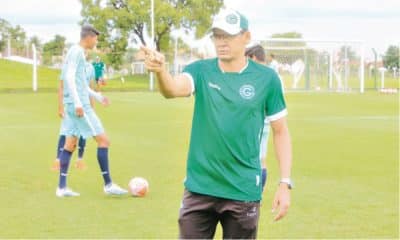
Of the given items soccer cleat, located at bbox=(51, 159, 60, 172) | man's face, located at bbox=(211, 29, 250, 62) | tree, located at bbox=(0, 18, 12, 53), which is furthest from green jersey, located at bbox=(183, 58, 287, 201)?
tree, located at bbox=(0, 18, 12, 53)

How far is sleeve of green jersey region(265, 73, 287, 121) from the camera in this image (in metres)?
5.53

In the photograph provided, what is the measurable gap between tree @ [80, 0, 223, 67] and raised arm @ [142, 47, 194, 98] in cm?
6184

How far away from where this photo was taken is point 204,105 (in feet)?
17.8

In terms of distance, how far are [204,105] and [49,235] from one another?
12.2 ft

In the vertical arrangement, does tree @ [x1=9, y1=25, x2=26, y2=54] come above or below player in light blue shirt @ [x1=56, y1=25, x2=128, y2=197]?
above

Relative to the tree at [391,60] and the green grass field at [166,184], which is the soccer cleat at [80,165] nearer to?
the green grass field at [166,184]

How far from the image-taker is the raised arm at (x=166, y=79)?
484 centimetres

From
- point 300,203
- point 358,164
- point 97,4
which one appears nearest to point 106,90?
point 97,4

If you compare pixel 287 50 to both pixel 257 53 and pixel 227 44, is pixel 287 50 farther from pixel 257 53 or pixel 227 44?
pixel 227 44

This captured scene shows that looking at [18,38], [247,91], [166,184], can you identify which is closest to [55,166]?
[166,184]

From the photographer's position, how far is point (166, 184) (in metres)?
12.1

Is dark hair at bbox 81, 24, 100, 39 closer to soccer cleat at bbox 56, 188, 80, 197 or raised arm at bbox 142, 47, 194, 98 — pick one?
soccer cleat at bbox 56, 188, 80, 197

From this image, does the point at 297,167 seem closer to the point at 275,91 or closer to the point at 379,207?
the point at 379,207

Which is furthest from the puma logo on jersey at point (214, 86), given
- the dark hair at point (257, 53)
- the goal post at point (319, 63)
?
the goal post at point (319, 63)
